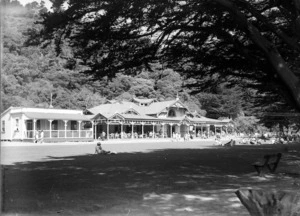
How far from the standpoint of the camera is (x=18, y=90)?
2090 inches

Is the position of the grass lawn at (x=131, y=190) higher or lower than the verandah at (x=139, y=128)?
lower

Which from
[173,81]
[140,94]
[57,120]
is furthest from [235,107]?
[57,120]

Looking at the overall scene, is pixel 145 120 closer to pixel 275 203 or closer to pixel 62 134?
pixel 62 134

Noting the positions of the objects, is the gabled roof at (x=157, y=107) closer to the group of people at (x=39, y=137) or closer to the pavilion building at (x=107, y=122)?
Result: the pavilion building at (x=107, y=122)

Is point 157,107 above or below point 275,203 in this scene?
above

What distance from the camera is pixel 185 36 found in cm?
1308

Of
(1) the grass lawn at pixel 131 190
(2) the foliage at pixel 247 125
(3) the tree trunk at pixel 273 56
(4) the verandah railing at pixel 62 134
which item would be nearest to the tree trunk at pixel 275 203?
(1) the grass lawn at pixel 131 190

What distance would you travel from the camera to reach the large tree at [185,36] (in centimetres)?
1015

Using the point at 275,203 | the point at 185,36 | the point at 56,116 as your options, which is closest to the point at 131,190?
the point at 275,203

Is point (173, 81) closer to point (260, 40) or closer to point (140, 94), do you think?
point (140, 94)

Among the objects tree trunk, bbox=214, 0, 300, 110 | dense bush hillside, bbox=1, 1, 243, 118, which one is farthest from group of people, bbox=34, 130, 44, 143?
tree trunk, bbox=214, 0, 300, 110

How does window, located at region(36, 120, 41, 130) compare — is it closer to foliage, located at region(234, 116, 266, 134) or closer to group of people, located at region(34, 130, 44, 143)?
group of people, located at region(34, 130, 44, 143)

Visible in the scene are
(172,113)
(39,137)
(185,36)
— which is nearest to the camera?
(185,36)

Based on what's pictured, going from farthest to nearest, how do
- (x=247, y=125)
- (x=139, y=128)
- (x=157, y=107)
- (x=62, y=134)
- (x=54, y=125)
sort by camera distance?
(x=247, y=125)
(x=157, y=107)
(x=139, y=128)
(x=54, y=125)
(x=62, y=134)
